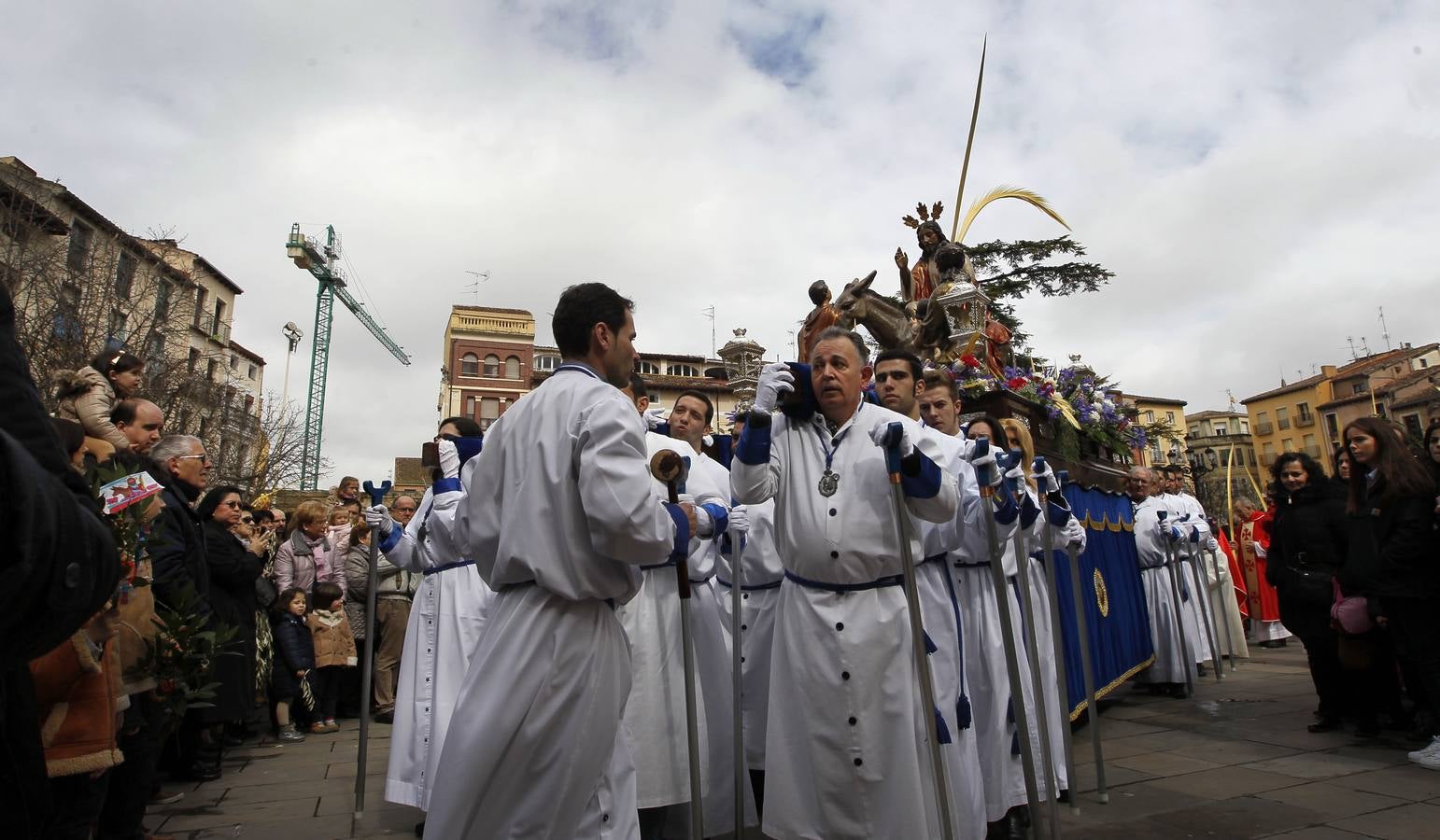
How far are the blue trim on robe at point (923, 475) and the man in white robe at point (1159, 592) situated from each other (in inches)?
242

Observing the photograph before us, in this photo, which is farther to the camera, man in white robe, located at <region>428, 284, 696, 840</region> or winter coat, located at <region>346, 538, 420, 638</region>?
winter coat, located at <region>346, 538, 420, 638</region>

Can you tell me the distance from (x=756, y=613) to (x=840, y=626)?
164 cm

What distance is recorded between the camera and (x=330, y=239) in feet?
271

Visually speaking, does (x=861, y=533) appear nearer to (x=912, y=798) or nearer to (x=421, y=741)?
(x=912, y=798)

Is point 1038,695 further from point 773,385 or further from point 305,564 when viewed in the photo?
point 305,564

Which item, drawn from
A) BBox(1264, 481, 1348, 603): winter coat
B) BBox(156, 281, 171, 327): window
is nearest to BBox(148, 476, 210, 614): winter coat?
BBox(1264, 481, 1348, 603): winter coat

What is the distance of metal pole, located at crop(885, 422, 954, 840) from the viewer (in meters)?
3.11

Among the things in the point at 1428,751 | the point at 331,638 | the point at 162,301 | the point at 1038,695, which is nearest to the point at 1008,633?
the point at 1038,695

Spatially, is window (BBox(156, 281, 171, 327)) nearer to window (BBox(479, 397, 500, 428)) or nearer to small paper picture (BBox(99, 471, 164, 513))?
small paper picture (BBox(99, 471, 164, 513))

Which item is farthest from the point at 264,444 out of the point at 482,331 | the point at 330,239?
the point at 330,239

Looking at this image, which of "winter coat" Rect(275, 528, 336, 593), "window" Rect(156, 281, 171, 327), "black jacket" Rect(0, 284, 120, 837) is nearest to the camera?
"black jacket" Rect(0, 284, 120, 837)

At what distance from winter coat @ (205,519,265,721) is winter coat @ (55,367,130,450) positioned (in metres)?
1.58

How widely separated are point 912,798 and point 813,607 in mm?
799

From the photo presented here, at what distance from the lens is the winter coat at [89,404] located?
459 centimetres
